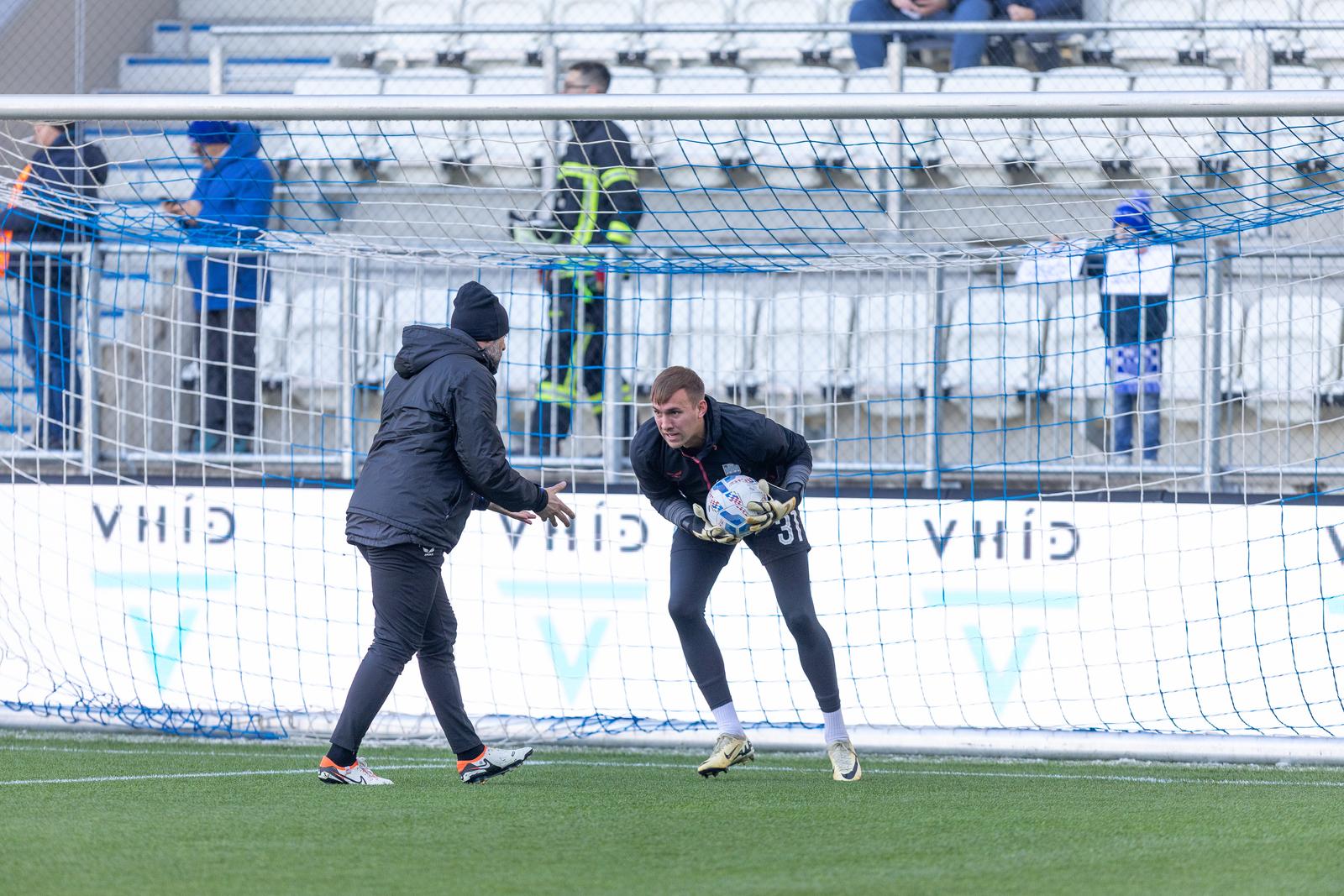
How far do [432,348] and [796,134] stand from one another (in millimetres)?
5008

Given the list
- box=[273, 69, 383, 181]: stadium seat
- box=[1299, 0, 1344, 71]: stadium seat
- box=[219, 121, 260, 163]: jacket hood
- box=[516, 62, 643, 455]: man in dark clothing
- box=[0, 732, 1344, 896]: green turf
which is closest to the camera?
box=[0, 732, 1344, 896]: green turf

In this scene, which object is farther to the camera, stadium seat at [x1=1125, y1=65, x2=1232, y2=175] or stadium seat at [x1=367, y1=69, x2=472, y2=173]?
stadium seat at [x1=367, y1=69, x2=472, y2=173]

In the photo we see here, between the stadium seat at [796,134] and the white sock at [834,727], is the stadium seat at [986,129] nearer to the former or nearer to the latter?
the stadium seat at [796,134]

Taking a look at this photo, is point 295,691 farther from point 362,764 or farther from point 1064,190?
point 1064,190

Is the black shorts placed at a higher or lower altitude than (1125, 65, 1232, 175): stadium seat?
lower

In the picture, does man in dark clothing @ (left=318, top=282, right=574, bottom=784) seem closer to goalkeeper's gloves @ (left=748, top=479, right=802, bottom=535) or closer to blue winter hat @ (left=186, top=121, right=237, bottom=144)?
goalkeeper's gloves @ (left=748, top=479, right=802, bottom=535)

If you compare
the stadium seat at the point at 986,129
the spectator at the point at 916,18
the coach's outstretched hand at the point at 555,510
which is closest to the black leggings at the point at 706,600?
the coach's outstretched hand at the point at 555,510

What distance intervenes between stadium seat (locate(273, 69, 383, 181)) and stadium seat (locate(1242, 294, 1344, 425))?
4.76 m

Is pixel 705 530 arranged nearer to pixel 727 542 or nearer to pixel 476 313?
pixel 727 542

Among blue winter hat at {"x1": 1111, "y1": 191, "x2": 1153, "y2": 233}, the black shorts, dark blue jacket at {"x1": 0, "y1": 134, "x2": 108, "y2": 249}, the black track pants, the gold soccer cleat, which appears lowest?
the gold soccer cleat

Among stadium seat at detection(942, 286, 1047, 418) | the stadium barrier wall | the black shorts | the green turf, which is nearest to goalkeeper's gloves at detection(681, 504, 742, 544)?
the black shorts

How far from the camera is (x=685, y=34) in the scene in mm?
12203

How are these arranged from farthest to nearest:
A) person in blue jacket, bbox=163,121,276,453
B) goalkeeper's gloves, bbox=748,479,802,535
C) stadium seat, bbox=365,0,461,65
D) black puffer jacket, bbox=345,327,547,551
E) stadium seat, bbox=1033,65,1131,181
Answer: stadium seat, bbox=365,0,461,65 → stadium seat, bbox=1033,65,1131,181 → person in blue jacket, bbox=163,121,276,453 → goalkeeper's gloves, bbox=748,479,802,535 → black puffer jacket, bbox=345,327,547,551

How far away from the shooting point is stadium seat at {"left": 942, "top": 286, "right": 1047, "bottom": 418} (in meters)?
8.55
